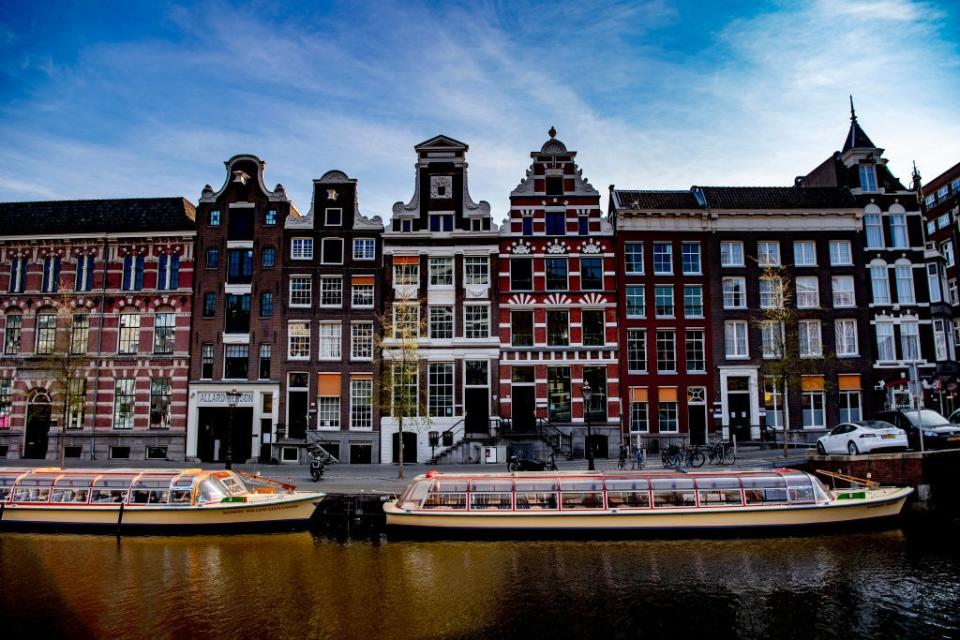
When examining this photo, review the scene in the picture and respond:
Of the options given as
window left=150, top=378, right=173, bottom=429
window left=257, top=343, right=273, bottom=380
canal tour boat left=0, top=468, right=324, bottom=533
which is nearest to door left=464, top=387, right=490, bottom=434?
window left=257, top=343, right=273, bottom=380

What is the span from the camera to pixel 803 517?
75.0ft

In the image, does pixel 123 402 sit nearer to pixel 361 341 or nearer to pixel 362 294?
pixel 361 341

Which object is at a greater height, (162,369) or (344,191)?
(344,191)

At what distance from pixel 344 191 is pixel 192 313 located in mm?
12562

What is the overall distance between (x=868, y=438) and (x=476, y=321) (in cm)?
2182

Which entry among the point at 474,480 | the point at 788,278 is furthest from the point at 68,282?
the point at 788,278

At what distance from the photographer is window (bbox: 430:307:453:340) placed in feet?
131

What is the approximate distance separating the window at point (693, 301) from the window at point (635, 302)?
2715 mm

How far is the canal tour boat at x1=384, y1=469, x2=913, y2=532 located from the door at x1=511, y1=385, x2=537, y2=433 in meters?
15.0

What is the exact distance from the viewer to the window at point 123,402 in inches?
1580

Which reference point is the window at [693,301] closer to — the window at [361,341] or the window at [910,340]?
the window at [910,340]

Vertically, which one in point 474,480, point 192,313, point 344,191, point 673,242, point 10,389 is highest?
point 344,191

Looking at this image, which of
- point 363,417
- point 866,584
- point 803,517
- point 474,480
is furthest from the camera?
point 363,417

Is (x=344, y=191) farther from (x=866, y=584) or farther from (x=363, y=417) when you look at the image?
(x=866, y=584)
